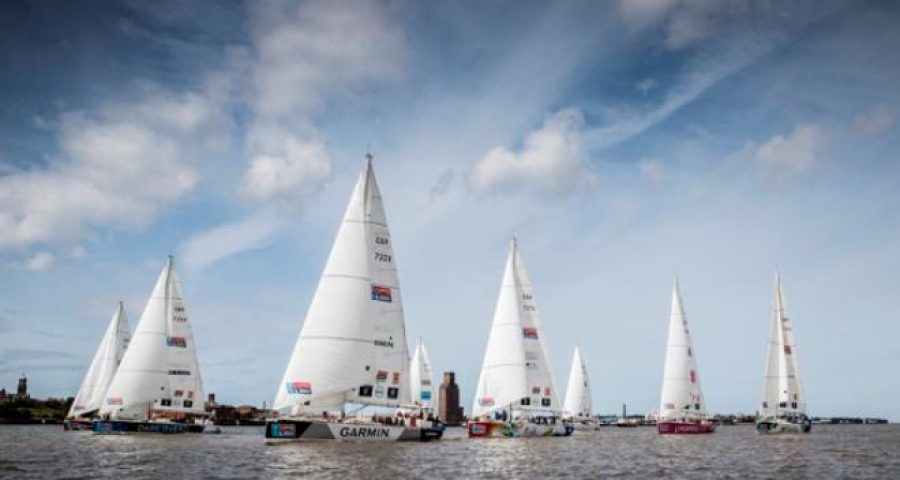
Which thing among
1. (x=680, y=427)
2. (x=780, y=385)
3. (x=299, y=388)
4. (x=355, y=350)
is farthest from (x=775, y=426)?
(x=299, y=388)

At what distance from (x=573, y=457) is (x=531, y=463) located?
5987 millimetres

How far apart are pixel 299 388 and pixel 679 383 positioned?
46.8 m

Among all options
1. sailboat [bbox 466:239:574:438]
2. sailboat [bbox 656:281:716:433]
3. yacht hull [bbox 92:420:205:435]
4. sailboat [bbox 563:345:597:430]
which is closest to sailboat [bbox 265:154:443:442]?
sailboat [bbox 466:239:574:438]

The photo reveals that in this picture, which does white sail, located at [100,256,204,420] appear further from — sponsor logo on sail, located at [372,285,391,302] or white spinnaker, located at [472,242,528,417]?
sponsor logo on sail, located at [372,285,391,302]

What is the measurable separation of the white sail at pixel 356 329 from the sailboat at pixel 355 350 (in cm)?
6

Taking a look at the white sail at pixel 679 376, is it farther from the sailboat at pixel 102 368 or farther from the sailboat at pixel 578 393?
the sailboat at pixel 102 368

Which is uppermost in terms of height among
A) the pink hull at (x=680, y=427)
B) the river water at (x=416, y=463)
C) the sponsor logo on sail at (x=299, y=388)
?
the sponsor logo on sail at (x=299, y=388)

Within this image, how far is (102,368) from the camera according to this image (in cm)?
8550

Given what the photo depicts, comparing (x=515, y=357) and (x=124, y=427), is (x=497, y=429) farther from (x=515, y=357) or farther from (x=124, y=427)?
(x=124, y=427)

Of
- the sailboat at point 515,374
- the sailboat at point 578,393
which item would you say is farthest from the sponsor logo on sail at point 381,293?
the sailboat at point 578,393

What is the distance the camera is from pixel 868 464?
133 ft

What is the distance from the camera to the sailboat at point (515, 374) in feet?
205

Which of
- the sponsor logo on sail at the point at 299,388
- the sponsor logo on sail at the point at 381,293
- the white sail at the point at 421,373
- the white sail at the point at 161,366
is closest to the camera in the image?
the sponsor logo on sail at the point at 299,388

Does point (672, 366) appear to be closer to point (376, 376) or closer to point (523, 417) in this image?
point (523, 417)
